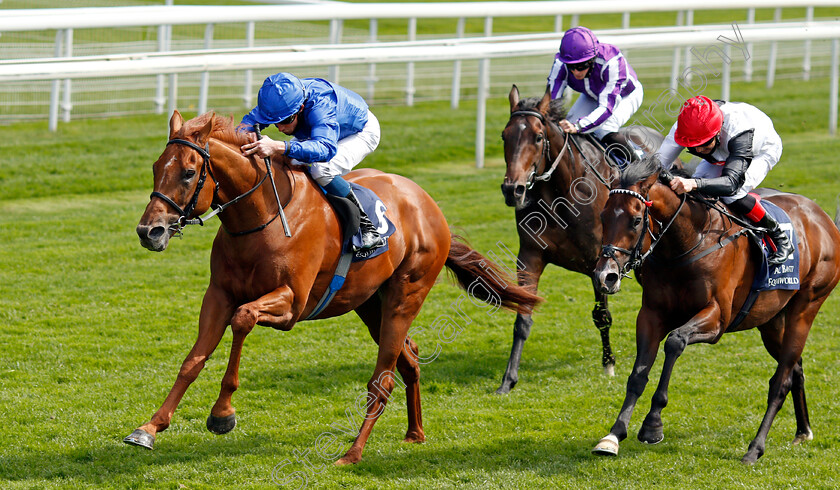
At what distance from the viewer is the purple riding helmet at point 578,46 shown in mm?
6441

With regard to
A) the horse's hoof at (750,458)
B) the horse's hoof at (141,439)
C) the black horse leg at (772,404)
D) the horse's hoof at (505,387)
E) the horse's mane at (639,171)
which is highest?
the horse's mane at (639,171)

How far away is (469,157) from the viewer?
12.4 meters

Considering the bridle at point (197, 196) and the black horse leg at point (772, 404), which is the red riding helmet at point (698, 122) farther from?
the bridle at point (197, 196)

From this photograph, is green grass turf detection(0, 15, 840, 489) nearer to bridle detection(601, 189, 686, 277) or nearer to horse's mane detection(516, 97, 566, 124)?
bridle detection(601, 189, 686, 277)

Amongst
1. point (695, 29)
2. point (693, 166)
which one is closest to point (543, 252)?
point (693, 166)

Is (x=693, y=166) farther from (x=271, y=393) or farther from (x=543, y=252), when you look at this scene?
(x=271, y=393)

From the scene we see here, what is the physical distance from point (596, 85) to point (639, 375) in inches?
99.9

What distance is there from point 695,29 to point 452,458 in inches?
338

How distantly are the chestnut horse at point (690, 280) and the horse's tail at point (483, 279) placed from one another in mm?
852

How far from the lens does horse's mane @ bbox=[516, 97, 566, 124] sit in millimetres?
6238

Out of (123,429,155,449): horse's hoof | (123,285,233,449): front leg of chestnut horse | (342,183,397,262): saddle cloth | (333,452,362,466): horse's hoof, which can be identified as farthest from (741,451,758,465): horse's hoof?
(123,429,155,449): horse's hoof

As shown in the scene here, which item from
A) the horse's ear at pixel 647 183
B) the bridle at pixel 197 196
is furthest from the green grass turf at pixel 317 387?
the horse's ear at pixel 647 183

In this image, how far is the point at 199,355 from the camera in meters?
4.32

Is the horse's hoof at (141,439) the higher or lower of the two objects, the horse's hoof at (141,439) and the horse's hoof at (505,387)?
the higher
